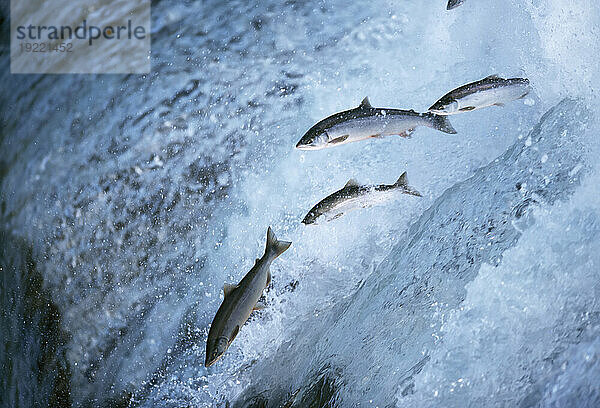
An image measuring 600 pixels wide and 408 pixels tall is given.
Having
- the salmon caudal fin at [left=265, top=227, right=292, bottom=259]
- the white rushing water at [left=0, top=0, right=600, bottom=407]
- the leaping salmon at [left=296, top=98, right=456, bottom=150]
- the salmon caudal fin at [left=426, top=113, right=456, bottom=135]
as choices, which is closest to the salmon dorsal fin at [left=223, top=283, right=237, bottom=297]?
the salmon caudal fin at [left=265, top=227, right=292, bottom=259]

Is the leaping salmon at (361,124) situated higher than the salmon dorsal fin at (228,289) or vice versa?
the leaping salmon at (361,124)

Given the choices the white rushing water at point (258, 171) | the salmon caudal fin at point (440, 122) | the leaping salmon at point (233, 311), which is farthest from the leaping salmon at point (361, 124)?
the leaping salmon at point (233, 311)

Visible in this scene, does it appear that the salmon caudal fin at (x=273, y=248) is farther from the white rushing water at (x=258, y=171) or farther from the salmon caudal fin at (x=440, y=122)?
the salmon caudal fin at (x=440, y=122)

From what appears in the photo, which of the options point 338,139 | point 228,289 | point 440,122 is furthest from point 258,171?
point 440,122

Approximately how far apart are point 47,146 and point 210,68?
1.97ft

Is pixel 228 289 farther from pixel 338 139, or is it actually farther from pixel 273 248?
pixel 338 139

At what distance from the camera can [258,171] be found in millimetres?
1758

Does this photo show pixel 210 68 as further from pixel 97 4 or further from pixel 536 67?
pixel 536 67

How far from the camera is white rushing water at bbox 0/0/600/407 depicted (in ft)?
5.72

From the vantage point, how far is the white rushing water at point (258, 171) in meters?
1.74

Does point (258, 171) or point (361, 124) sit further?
point (258, 171)

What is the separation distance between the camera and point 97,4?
1.84m

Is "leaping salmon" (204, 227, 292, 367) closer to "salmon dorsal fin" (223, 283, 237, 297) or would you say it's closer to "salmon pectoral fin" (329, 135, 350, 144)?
"salmon dorsal fin" (223, 283, 237, 297)

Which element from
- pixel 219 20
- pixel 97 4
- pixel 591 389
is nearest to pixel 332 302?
pixel 591 389
